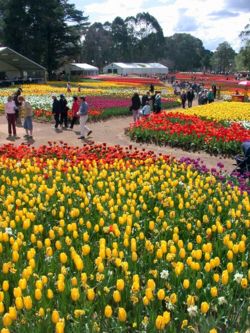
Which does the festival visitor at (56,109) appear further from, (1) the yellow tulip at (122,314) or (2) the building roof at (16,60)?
(2) the building roof at (16,60)

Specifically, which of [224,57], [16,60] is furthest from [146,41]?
[16,60]

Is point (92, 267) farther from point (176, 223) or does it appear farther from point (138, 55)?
point (138, 55)

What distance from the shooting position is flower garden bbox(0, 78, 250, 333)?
3.61 metres

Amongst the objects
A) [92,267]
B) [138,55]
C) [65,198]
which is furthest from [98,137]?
[138,55]

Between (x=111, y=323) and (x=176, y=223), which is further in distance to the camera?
(x=176, y=223)

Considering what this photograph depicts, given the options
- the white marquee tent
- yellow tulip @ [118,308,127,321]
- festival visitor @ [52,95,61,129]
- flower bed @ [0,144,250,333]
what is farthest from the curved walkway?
the white marquee tent

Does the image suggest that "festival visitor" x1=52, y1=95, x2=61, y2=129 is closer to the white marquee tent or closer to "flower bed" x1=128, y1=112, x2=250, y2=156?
"flower bed" x1=128, y1=112, x2=250, y2=156

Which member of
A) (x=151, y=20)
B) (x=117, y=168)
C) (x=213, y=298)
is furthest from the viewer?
(x=151, y=20)

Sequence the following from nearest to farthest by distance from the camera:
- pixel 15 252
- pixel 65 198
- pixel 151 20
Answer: pixel 15 252 < pixel 65 198 < pixel 151 20

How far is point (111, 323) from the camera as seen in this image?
11.8 feet

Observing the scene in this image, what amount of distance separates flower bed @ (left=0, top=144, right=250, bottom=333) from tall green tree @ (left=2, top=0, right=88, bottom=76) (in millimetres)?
57762

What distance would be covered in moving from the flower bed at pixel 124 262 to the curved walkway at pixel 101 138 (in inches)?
237

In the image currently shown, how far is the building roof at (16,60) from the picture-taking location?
155ft

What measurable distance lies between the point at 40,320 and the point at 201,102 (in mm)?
30806
